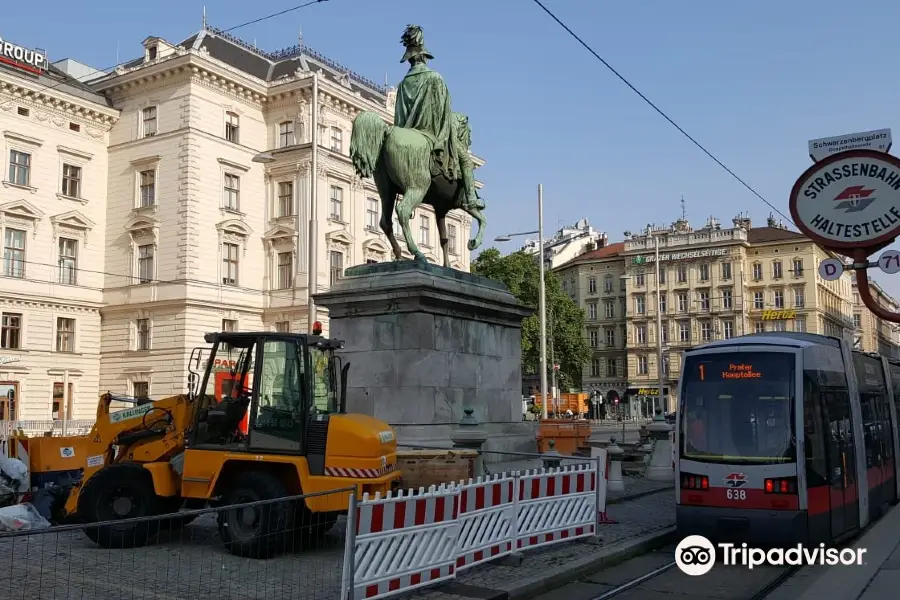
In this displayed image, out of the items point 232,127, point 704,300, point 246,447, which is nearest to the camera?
point 246,447

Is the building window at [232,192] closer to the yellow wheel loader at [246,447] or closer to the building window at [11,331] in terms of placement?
the building window at [11,331]

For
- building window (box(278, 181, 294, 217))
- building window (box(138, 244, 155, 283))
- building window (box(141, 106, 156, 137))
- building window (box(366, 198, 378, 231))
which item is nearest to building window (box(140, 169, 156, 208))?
building window (box(141, 106, 156, 137))

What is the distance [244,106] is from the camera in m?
50.7

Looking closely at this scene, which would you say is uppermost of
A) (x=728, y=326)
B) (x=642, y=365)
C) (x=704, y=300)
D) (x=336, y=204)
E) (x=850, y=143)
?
(x=336, y=204)

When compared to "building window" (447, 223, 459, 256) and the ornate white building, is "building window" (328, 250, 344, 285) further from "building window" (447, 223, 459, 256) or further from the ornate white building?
the ornate white building

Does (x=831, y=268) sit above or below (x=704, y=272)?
below

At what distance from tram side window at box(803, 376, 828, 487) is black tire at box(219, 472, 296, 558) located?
6.31 m

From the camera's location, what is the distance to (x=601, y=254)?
9681 centimetres

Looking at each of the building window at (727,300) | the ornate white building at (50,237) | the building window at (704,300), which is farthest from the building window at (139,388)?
the building window at (727,300)

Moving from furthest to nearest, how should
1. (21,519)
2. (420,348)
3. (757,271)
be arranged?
(757,271) < (420,348) < (21,519)

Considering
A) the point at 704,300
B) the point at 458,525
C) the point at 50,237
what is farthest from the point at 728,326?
the point at 458,525

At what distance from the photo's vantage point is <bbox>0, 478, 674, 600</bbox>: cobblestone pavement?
6582 mm

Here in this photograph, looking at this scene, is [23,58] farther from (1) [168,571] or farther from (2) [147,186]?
(1) [168,571]

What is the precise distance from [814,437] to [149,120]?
45100 mm
